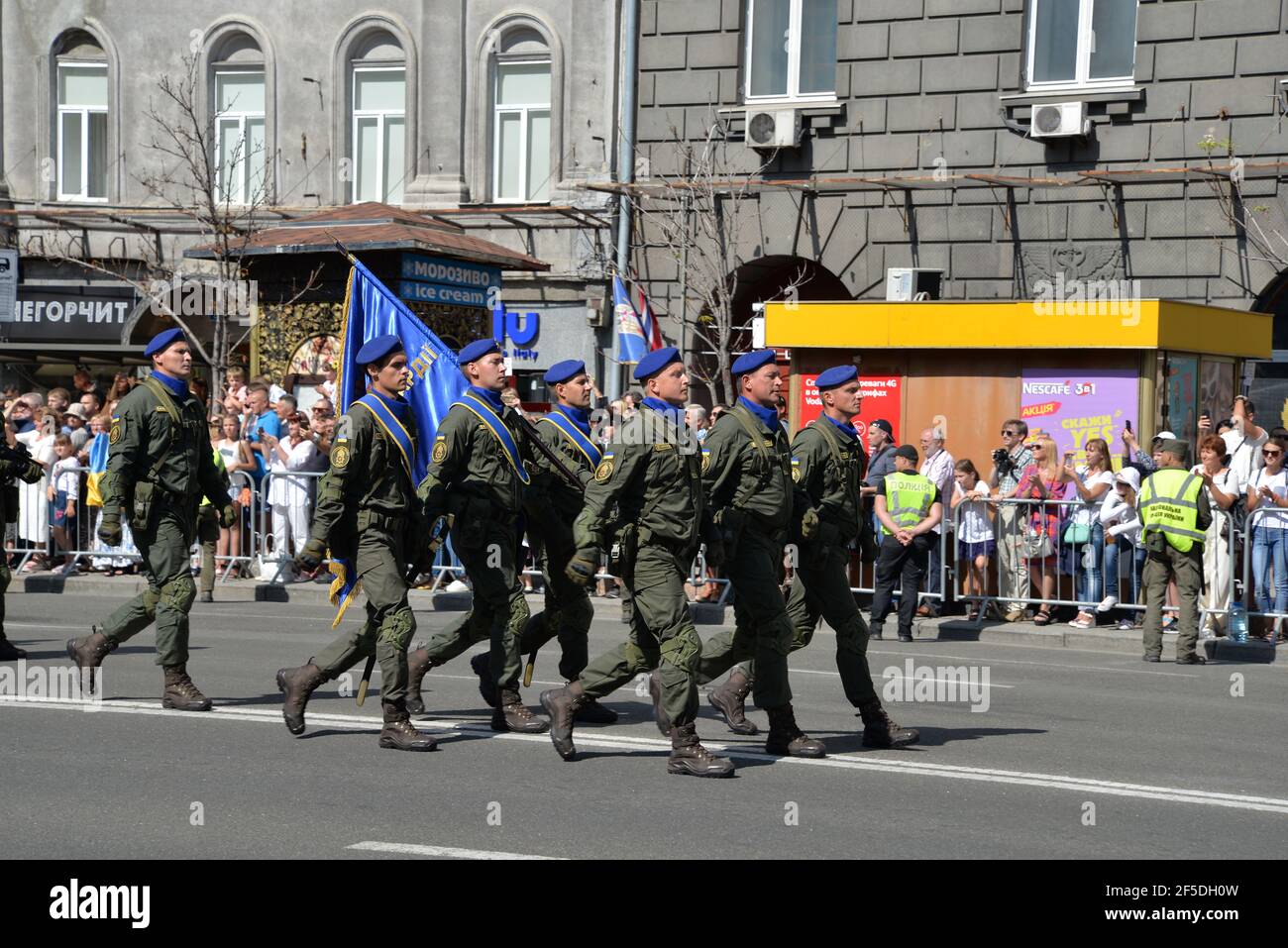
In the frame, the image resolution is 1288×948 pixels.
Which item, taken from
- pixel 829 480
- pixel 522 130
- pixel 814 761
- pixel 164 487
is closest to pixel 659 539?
pixel 829 480

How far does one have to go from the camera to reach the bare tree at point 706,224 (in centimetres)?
2431

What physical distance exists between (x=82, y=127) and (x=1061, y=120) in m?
15.5

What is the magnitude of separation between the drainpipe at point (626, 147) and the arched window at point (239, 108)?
20.2 ft

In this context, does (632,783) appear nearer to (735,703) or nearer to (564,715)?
(564,715)

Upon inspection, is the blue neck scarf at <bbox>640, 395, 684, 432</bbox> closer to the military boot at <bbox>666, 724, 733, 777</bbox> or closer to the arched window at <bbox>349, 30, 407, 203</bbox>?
the military boot at <bbox>666, 724, 733, 777</bbox>

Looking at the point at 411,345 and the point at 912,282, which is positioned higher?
the point at 912,282

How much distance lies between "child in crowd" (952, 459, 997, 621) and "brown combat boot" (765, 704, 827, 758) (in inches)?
282

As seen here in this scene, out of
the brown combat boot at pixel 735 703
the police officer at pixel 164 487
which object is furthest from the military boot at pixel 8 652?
the brown combat boot at pixel 735 703

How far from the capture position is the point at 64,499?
18.4 m

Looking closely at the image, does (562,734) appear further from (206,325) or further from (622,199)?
(206,325)

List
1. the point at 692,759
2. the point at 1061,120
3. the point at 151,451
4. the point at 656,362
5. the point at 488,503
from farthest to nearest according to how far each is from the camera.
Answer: the point at 1061,120 → the point at 151,451 → the point at 488,503 → the point at 656,362 → the point at 692,759
